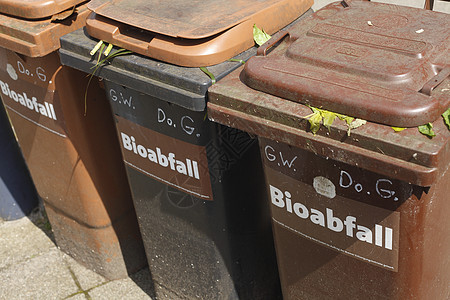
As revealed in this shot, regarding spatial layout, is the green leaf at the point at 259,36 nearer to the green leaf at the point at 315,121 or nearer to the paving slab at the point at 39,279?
the green leaf at the point at 315,121

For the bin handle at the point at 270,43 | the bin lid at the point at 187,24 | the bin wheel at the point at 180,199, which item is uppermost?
the bin lid at the point at 187,24

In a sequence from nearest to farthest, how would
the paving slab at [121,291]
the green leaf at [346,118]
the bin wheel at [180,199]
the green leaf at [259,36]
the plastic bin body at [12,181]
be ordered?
the green leaf at [346,118] < the green leaf at [259,36] < the bin wheel at [180,199] < the paving slab at [121,291] < the plastic bin body at [12,181]

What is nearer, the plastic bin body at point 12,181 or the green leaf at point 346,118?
the green leaf at point 346,118

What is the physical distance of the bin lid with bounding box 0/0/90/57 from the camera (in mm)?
2674

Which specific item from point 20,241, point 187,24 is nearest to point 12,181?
point 20,241

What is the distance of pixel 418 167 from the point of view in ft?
5.59

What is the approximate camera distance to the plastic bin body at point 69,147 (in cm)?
Answer: 280

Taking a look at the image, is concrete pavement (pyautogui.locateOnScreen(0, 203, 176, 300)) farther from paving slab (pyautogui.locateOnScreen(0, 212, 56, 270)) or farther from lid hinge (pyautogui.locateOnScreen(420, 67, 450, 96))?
lid hinge (pyautogui.locateOnScreen(420, 67, 450, 96))

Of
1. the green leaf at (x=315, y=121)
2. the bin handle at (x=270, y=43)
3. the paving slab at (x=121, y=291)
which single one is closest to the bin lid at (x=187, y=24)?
the bin handle at (x=270, y=43)

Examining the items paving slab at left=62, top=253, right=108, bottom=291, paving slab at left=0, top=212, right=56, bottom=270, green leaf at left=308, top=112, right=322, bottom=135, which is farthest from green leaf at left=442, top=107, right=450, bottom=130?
paving slab at left=0, top=212, right=56, bottom=270

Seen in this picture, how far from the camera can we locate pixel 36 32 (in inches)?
105

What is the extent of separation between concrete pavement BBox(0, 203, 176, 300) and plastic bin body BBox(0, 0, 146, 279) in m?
0.07

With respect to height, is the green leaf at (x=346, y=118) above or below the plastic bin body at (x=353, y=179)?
above

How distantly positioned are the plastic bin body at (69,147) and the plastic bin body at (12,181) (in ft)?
1.85
